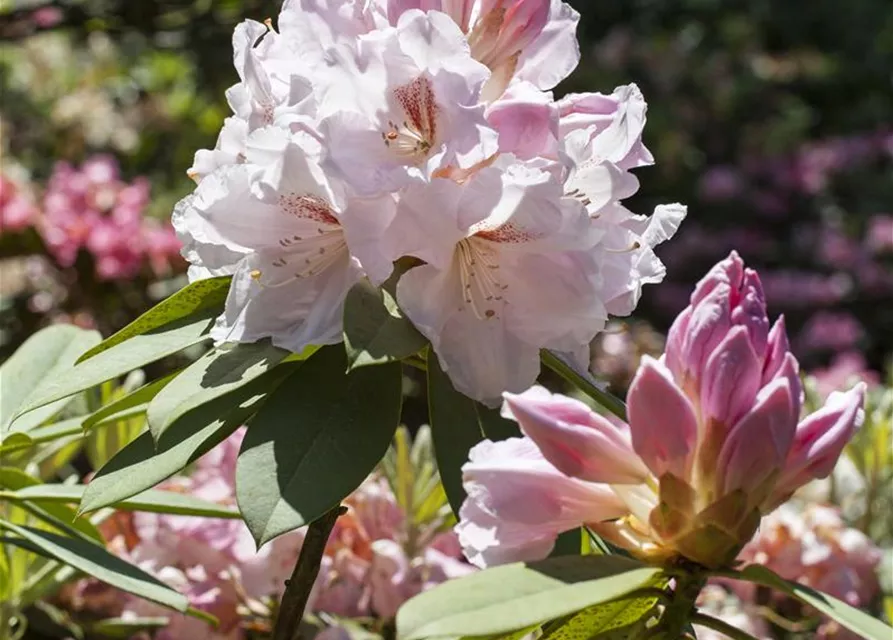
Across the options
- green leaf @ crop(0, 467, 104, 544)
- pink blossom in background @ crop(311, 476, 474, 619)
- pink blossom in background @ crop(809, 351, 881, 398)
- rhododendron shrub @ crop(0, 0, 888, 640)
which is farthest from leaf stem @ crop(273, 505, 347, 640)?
pink blossom in background @ crop(809, 351, 881, 398)

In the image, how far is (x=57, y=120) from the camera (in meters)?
4.24

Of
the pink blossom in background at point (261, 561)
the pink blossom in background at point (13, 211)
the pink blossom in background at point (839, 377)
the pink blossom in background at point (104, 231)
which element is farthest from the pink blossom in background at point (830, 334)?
the pink blossom in background at point (261, 561)

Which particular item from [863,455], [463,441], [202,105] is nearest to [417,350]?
[463,441]

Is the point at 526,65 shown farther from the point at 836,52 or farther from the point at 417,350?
the point at 836,52

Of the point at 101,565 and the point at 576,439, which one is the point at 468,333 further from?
the point at 101,565

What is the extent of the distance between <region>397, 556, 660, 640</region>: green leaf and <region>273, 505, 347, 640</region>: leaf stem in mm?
209

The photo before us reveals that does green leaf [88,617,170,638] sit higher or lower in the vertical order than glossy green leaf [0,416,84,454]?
lower

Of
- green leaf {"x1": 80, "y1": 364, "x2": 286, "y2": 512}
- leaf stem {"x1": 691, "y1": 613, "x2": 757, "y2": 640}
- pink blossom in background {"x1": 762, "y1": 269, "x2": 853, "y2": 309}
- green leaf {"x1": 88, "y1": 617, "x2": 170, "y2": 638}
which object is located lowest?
pink blossom in background {"x1": 762, "y1": 269, "x2": 853, "y2": 309}

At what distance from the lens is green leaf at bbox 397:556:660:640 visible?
0.58 meters

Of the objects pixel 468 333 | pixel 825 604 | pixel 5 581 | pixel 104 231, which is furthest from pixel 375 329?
pixel 104 231

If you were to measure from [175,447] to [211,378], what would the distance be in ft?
0.15

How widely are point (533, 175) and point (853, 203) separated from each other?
461 centimetres

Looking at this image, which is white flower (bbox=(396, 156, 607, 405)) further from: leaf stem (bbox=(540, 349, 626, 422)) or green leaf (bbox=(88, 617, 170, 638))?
green leaf (bbox=(88, 617, 170, 638))

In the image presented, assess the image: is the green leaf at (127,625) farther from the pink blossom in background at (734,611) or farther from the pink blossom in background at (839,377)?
the pink blossom in background at (839,377)
